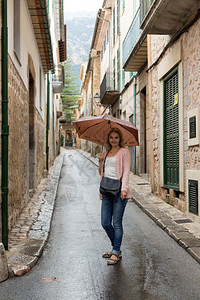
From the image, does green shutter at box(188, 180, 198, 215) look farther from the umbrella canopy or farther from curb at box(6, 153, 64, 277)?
curb at box(6, 153, 64, 277)

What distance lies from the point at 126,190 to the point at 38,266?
1462 millimetres

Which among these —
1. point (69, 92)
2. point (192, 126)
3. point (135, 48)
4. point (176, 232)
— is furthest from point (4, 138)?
point (69, 92)

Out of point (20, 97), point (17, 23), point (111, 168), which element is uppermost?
point (17, 23)

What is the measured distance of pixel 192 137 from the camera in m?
7.59

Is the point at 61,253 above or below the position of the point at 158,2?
below

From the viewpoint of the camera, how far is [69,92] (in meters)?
62.2

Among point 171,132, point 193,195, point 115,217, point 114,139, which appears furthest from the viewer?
point 171,132

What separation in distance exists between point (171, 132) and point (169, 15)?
2.83 meters

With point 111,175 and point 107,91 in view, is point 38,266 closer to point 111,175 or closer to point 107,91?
point 111,175

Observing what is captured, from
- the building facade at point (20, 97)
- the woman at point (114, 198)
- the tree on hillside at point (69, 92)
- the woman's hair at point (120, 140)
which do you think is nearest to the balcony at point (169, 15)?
the building facade at point (20, 97)

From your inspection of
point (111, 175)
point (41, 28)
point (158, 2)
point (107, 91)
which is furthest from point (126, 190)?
point (107, 91)

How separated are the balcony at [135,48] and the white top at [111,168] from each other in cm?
779

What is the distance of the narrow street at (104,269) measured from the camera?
3.74 metres

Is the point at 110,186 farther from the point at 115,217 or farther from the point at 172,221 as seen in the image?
the point at 172,221
